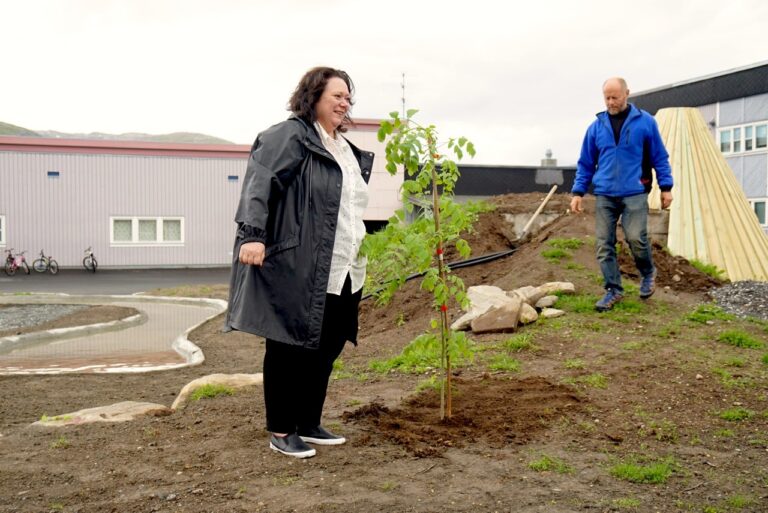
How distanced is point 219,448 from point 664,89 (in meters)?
32.3

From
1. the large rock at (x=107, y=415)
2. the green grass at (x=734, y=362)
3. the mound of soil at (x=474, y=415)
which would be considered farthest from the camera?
the green grass at (x=734, y=362)

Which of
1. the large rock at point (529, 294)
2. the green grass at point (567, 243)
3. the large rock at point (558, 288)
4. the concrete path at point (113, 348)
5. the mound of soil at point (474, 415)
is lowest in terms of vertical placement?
the concrete path at point (113, 348)

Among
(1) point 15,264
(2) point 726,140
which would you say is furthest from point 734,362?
(2) point 726,140

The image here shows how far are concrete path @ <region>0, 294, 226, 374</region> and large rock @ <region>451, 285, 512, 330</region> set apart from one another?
3.21m

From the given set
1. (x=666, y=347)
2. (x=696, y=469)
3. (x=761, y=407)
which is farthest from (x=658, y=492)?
(x=666, y=347)

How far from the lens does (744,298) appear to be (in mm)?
8281

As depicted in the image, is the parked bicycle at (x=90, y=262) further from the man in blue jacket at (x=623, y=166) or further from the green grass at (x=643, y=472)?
the green grass at (x=643, y=472)

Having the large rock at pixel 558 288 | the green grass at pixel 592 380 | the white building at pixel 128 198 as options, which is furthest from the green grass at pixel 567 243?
the white building at pixel 128 198

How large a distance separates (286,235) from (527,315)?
438 centimetres

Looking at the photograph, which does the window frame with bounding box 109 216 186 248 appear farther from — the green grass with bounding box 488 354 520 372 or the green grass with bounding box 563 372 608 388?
the green grass with bounding box 563 372 608 388

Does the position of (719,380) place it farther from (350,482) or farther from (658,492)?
(350,482)

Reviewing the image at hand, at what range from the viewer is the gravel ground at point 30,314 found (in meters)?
12.9

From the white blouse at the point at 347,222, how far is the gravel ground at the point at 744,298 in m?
5.32

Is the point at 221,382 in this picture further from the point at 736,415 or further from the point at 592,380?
the point at 736,415
